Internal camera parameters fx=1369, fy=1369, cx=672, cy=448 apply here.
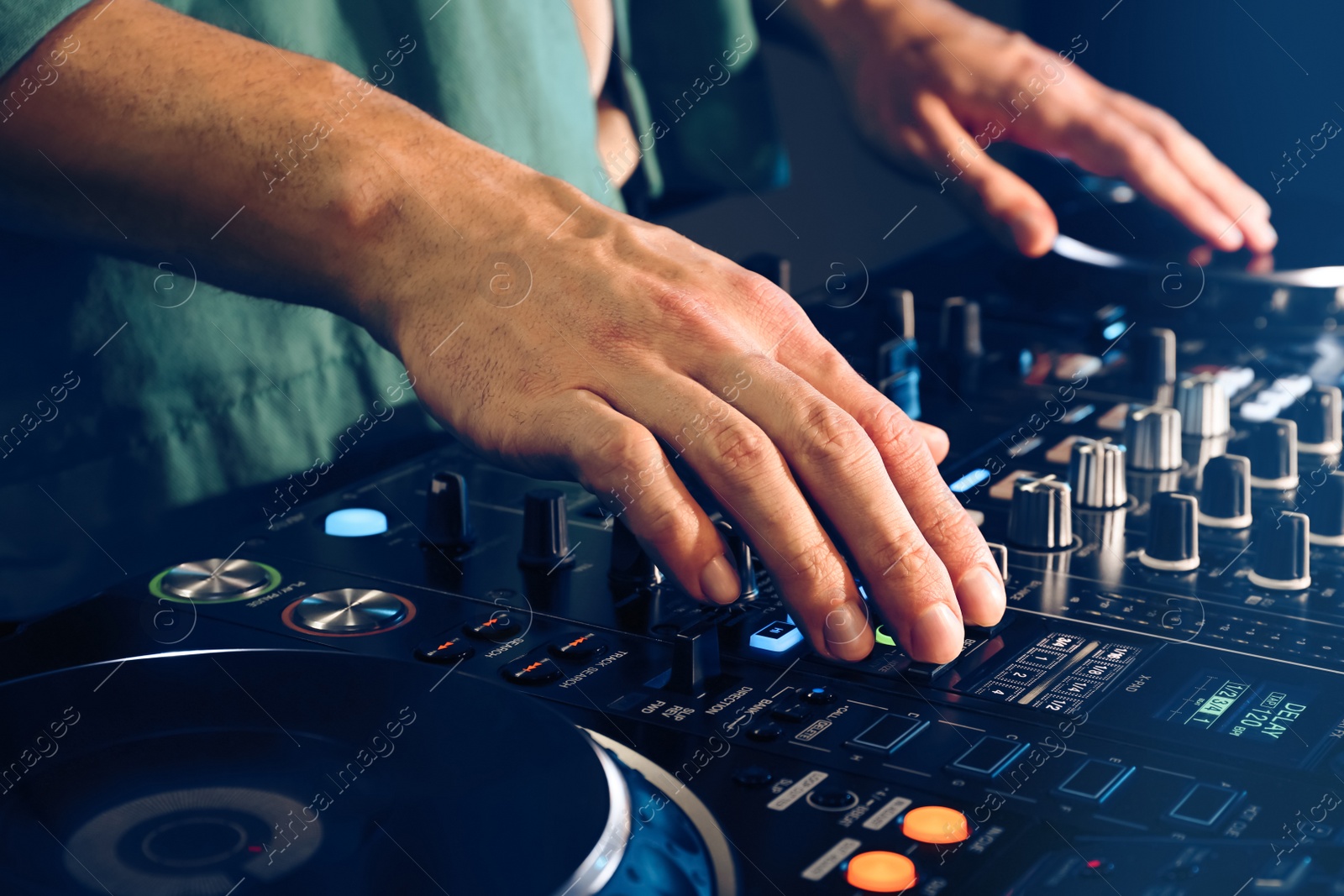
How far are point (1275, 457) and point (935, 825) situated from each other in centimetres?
62

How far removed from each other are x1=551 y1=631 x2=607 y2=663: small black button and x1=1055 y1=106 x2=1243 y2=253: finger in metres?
1.15

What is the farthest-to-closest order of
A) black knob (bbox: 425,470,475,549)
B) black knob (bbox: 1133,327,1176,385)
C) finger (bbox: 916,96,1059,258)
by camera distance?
finger (bbox: 916,96,1059,258)
black knob (bbox: 1133,327,1176,385)
black knob (bbox: 425,470,475,549)

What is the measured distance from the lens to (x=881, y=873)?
1.83 ft

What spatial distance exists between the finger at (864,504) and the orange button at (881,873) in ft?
0.68

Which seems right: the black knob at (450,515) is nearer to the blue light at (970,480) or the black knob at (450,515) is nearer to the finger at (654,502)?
the finger at (654,502)

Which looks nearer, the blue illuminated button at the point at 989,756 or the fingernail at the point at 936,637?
the blue illuminated button at the point at 989,756

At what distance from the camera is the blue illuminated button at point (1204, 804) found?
0.61 metres

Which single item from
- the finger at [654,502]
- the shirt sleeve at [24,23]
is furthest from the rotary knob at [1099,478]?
the shirt sleeve at [24,23]

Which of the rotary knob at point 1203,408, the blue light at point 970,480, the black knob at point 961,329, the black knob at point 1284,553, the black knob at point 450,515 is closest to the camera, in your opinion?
the black knob at point 1284,553

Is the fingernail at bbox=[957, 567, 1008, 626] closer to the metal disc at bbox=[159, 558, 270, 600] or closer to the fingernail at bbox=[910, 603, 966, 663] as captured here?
the fingernail at bbox=[910, 603, 966, 663]

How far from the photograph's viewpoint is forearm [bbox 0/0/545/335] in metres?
0.94

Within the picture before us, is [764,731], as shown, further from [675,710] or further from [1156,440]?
[1156,440]

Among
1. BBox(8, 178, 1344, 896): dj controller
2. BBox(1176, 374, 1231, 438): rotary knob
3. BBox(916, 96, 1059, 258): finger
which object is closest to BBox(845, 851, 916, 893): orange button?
BBox(8, 178, 1344, 896): dj controller

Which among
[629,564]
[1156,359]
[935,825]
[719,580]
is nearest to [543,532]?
[629,564]
